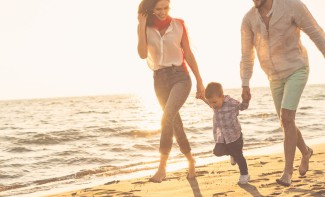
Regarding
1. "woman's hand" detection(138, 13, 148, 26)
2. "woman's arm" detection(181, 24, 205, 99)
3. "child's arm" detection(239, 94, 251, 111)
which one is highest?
"woman's hand" detection(138, 13, 148, 26)

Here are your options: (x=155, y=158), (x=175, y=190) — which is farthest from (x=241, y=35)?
(x=155, y=158)

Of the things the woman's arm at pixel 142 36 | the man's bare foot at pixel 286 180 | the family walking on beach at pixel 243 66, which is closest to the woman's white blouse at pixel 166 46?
the family walking on beach at pixel 243 66

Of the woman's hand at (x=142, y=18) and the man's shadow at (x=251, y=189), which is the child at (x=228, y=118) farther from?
the woman's hand at (x=142, y=18)

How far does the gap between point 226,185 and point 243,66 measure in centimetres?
148

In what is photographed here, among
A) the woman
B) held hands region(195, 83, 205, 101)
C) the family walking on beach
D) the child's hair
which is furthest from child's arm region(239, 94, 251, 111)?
the woman

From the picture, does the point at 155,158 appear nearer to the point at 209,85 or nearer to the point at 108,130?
the point at 209,85

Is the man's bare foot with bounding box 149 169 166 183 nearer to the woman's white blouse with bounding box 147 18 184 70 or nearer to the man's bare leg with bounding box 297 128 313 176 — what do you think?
the woman's white blouse with bounding box 147 18 184 70

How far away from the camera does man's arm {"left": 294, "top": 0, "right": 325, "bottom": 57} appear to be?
463cm

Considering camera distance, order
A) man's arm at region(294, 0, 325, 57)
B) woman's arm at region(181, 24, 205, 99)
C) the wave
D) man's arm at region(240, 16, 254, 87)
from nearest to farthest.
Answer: man's arm at region(294, 0, 325, 57) → man's arm at region(240, 16, 254, 87) → woman's arm at region(181, 24, 205, 99) → the wave

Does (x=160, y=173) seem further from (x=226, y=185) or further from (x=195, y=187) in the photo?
(x=226, y=185)

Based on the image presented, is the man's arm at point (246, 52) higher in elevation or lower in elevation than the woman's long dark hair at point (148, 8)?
lower

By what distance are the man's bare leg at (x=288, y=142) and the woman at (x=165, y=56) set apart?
1251 mm

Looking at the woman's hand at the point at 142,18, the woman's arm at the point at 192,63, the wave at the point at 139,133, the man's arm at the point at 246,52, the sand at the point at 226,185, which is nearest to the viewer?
the sand at the point at 226,185

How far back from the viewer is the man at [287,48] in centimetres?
467
